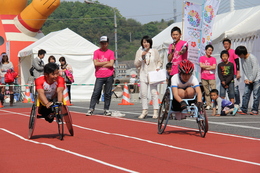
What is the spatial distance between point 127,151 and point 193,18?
10.1 metres

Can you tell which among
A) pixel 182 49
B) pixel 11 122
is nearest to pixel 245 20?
pixel 182 49

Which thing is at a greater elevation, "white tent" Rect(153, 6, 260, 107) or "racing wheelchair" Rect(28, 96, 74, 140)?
"white tent" Rect(153, 6, 260, 107)

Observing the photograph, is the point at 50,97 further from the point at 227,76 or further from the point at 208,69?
the point at 208,69

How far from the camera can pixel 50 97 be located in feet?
32.6

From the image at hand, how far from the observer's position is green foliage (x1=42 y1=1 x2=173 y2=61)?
4535 inches

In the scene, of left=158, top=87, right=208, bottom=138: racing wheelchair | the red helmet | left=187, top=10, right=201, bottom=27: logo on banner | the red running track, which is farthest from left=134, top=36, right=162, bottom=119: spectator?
the red helmet

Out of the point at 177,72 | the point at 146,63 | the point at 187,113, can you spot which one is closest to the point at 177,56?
the point at 177,72

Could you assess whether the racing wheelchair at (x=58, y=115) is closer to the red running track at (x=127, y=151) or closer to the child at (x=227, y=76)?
the red running track at (x=127, y=151)

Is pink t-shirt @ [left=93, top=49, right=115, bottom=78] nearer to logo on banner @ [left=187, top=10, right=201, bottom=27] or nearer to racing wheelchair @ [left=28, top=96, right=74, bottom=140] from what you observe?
logo on banner @ [left=187, top=10, right=201, bottom=27]

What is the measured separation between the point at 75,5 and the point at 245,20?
400 ft

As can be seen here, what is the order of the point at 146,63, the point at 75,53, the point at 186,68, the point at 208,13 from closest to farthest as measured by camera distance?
the point at 186,68 < the point at 146,63 < the point at 208,13 < the point at 75,53

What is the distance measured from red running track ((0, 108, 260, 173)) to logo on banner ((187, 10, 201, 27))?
21.2 ft

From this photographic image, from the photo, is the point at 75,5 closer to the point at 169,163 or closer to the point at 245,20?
the point at 245,20

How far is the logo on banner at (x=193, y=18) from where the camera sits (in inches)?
685
